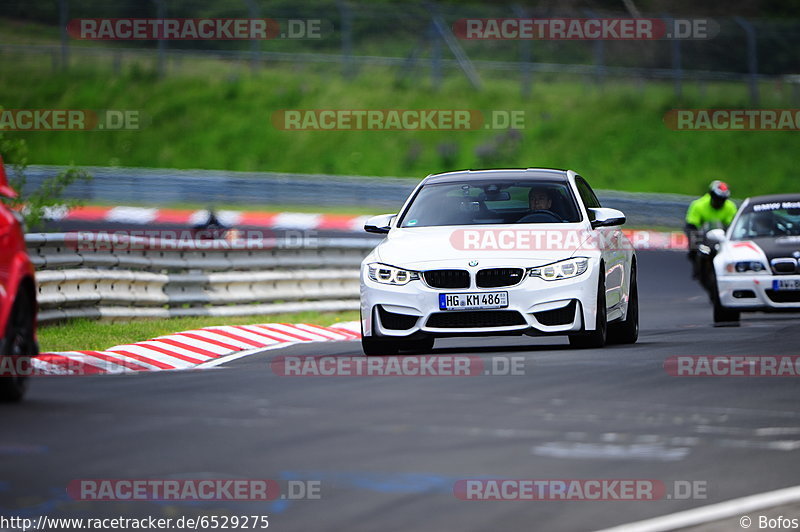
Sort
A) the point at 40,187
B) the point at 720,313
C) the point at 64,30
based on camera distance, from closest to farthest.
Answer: the point at 720,313 < the point at 40,187 < the point at 64,30

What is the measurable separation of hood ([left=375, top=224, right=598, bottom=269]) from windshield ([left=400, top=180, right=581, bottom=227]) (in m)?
0.25

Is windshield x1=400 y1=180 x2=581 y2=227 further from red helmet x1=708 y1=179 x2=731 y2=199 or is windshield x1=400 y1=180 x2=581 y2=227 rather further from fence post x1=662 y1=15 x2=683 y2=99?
fence post x1=662 y1=15 x2=683 y2=99

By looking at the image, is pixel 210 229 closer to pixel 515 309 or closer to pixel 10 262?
pixel 515 309

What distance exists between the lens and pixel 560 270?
42.3 feet

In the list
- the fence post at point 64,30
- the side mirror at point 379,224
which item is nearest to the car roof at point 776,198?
the side mirror at point 379,224

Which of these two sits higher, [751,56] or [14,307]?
[751,56]

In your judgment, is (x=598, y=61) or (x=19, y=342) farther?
(x=598, y=61)

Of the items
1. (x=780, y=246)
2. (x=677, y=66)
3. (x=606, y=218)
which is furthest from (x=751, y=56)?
(x=606, y=218)

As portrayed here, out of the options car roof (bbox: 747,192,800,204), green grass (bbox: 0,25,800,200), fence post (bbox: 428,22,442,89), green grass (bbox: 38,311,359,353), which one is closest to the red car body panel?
green grass (bbox: 38,311,359,353)

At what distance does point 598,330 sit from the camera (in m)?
13.2

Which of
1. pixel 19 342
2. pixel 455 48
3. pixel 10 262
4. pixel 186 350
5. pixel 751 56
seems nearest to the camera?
pixel 10 262

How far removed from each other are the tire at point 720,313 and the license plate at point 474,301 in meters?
5.61

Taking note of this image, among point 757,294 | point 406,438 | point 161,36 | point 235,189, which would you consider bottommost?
point 406,438

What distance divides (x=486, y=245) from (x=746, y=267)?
5.31 meters
